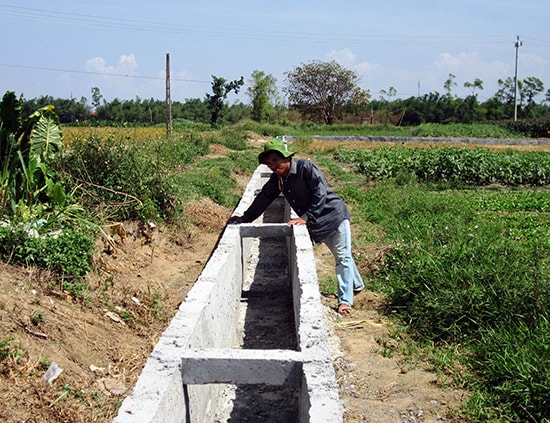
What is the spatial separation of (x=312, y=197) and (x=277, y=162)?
56 cm

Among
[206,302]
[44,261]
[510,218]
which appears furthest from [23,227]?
[510,218]

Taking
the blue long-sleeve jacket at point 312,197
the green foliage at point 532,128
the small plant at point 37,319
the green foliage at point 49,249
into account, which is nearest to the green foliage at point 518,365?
the blue long-sleeve jacket at point 312,197

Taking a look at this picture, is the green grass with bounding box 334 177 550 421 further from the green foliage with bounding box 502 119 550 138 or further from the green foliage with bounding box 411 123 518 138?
the green foliage with bounding box 502 119 550 138

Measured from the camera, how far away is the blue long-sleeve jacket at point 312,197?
5359 millimetres

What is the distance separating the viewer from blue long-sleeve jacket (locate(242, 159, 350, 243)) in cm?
536

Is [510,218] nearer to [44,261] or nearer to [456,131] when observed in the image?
[44,261]

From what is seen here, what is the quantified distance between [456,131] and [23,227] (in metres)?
40.6

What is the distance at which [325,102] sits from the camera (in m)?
55.1

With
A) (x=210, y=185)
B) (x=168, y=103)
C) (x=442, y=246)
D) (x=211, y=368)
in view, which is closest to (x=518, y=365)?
(x=211, y=368)

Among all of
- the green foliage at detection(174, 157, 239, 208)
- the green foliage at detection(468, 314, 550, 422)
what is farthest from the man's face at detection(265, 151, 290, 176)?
the green foliage at detection(174, 157, 239, 208)

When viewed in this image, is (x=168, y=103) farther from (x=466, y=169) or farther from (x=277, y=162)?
(x=277, y=162)

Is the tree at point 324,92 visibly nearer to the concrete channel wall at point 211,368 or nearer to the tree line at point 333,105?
the tree line at point 333,105

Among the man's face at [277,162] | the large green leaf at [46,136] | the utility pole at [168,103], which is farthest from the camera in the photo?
the utility pole at [168,103]

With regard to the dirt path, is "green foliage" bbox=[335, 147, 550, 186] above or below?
above
